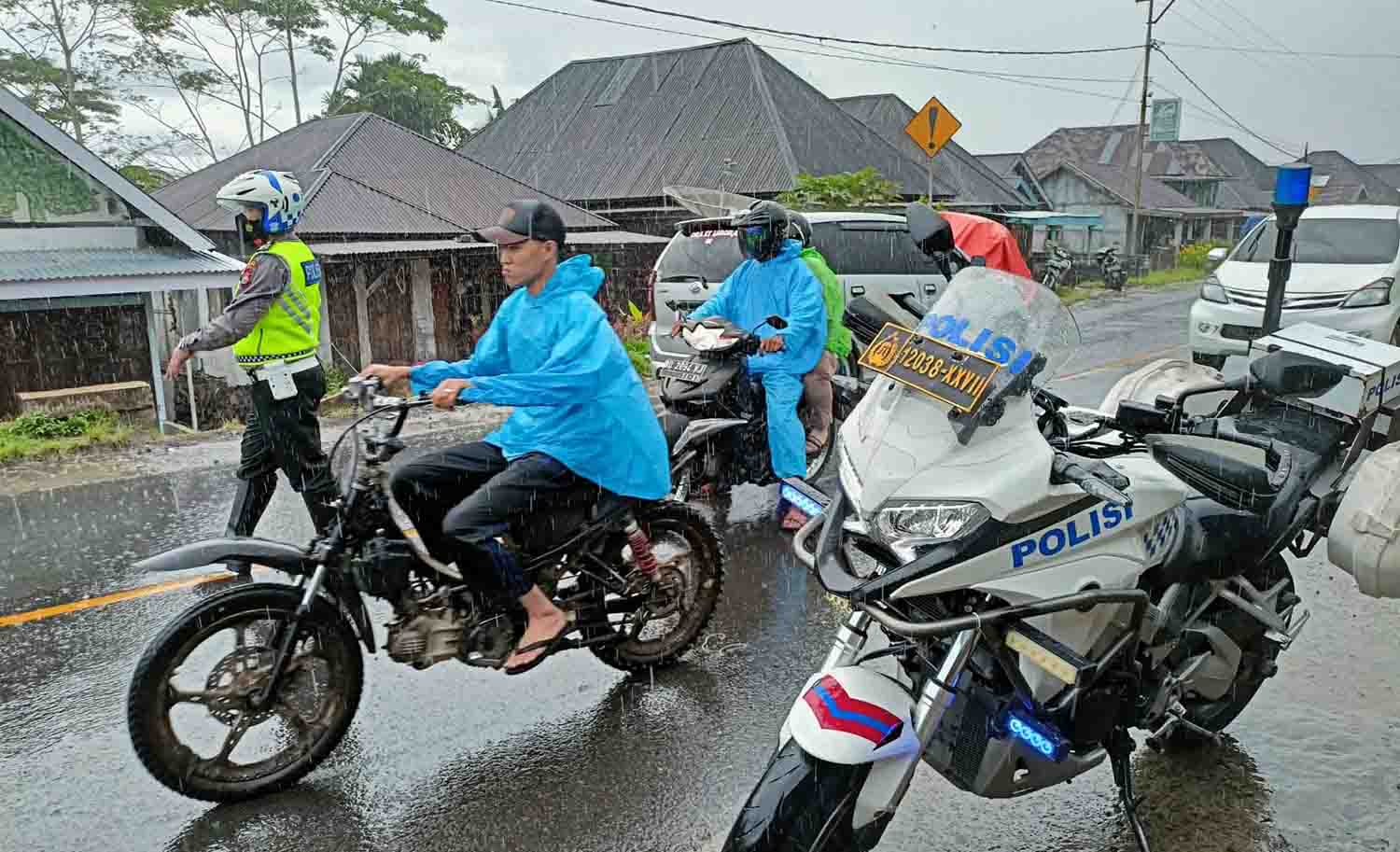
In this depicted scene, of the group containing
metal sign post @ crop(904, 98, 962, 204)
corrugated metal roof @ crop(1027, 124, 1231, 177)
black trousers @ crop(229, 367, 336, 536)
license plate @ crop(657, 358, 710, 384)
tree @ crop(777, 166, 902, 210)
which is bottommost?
black trousers @ crop(229, 367, 336, 536)

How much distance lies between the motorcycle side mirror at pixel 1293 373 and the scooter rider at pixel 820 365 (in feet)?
10.7

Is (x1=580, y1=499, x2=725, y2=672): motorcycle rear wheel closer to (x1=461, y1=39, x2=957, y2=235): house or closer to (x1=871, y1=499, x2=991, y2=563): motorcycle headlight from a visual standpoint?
(x1=871, y1=499, x2=991, y2=563): motorcycle headlight

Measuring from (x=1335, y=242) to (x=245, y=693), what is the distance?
12695 millimetres

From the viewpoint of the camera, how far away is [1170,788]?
11.5 ft

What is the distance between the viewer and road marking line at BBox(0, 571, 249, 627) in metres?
4.93

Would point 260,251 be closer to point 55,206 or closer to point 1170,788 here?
point 1170,788

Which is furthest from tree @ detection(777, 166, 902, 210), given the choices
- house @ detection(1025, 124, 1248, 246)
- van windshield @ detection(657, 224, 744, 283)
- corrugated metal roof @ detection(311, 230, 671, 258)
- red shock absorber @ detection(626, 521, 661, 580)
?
house @ detection(1025, 124, 1248, 246)

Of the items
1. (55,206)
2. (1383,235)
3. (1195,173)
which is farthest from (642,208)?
(1195,173)

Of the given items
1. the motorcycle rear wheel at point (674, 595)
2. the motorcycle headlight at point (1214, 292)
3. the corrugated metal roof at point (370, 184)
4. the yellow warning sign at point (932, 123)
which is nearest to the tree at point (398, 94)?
the corrugated metal roof at point (370, 184)

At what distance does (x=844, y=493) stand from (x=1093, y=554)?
64cm

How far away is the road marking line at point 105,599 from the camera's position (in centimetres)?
493

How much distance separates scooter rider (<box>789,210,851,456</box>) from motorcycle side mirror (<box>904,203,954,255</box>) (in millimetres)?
→ 3249

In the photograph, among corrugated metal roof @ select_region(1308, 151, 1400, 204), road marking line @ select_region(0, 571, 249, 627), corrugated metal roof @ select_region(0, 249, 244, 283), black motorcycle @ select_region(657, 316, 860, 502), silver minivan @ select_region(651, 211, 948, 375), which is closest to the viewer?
road marking line @ select_region(0, 571, 249, 627)

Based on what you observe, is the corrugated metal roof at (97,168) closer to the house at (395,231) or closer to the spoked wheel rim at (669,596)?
the house at (395,231)
